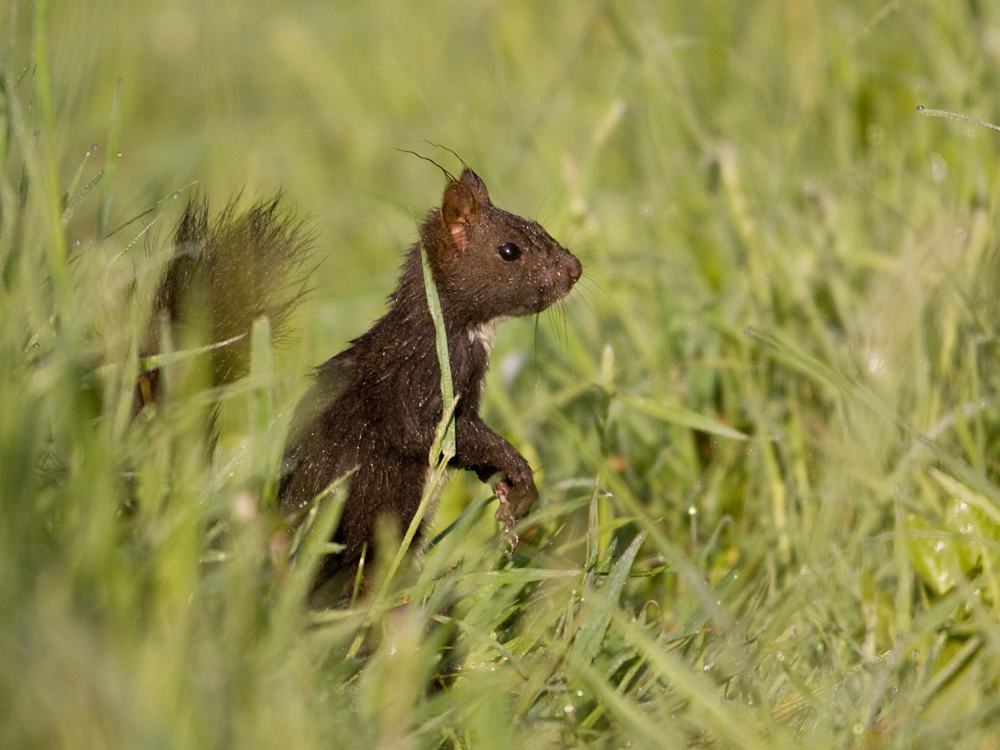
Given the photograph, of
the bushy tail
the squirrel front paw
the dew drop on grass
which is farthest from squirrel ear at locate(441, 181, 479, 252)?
the dew drop on grass

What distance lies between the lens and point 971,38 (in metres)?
4.39

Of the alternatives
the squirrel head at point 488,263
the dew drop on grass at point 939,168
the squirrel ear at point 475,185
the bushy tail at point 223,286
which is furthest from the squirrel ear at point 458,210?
the dew drop on grass at point 939,168

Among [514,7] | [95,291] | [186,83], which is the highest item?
[514,7]

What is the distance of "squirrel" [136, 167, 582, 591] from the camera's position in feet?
8.82

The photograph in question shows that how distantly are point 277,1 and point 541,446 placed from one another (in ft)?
18.4

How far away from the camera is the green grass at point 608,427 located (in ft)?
6.31

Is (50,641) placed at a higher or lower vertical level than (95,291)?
lower

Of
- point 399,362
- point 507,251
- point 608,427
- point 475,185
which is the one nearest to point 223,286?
point 399,362

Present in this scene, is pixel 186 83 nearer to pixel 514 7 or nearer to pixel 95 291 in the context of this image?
pixel 514 7

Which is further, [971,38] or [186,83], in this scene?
[186,83]

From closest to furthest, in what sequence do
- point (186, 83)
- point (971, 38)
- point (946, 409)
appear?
1. point (946, 409)
2. point (971, 38)
3. point (186, 83)

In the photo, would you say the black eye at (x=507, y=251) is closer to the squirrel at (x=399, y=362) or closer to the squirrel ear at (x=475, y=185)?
the squirrel at (x=399, y=362)

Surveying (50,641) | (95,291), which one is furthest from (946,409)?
(50,641)

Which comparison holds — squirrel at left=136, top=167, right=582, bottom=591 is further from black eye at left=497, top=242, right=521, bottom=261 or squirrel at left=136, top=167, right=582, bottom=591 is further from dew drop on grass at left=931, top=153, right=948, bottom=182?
dew drop on grass at left=931, top=153, right=948, bottom=182
